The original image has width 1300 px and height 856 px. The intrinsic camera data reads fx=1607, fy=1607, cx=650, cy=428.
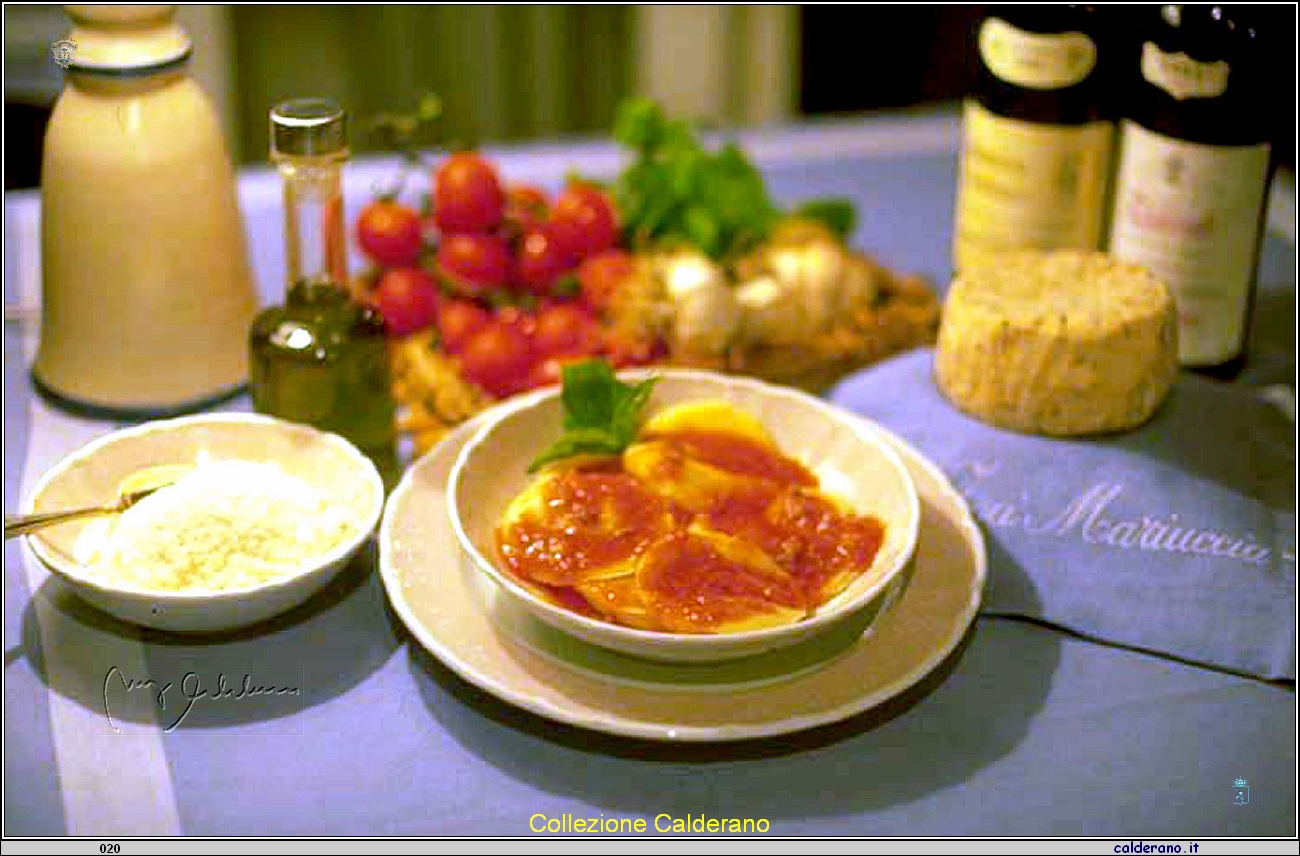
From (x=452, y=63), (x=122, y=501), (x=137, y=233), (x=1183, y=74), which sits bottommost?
(x=452, y=63)

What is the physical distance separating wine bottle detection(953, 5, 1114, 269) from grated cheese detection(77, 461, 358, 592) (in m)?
0.54

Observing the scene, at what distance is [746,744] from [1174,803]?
0.77 feet

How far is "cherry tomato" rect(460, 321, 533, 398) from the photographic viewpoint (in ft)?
3.96

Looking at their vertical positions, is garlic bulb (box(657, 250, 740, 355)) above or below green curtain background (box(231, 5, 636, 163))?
above

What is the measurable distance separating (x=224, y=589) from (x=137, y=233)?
1.10 feet

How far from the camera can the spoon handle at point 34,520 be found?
92 centimetres

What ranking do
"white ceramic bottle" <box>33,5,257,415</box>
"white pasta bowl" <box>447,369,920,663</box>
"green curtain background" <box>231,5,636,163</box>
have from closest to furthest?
"white pasta bowl" <box>447,369,920,663</box>, "white ceramic bottle" <box>33,5,257,415</box>, "green curtain background" <box>231,5,636,163</box>

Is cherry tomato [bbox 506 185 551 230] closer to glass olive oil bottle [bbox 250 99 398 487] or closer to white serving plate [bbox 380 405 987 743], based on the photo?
glass olive oil bottle [bbox 250 99 398 487]

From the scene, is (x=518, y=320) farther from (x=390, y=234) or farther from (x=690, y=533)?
(x=690, y=533)

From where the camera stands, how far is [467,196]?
1.28m

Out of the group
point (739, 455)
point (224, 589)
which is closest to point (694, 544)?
point (739, 455)

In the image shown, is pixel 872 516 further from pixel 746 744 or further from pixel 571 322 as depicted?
pixel 571 322

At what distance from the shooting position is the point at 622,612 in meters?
0.88
